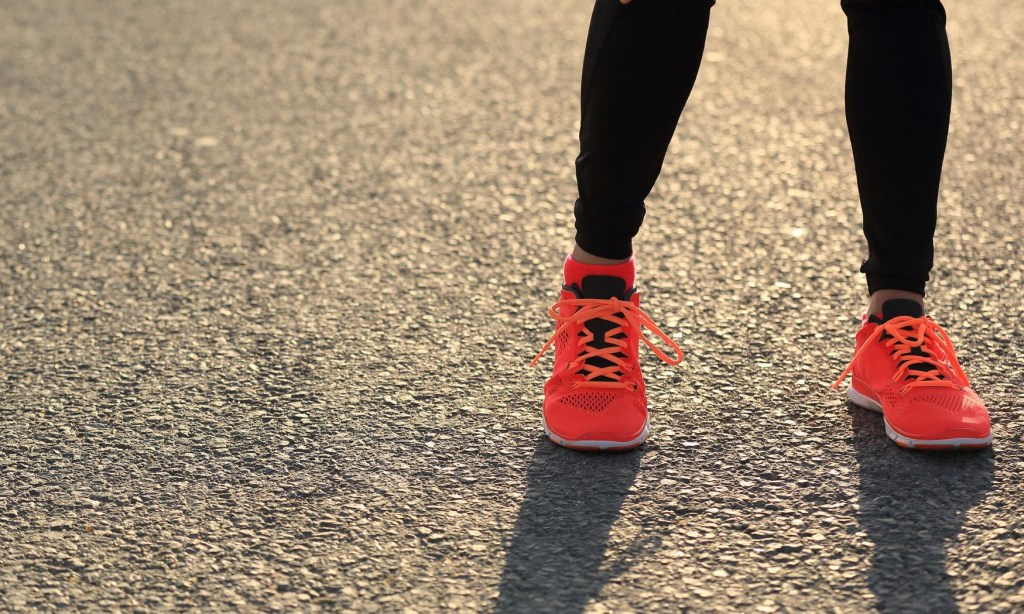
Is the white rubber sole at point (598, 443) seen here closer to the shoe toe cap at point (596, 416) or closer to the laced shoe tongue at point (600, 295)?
the shoe toe cap at point (596, 416)

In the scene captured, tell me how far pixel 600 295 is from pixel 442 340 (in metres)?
0.48

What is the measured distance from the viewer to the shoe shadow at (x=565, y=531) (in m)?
1.76

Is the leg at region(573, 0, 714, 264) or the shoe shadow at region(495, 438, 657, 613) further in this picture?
the leg at region(573, 0, 714, 264)

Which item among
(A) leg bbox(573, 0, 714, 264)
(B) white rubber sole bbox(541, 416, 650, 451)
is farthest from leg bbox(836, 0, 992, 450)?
(B) white rubber sole bbox(541, 416, 650, 451)

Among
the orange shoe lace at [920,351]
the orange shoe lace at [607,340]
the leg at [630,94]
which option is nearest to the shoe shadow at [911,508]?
the orange shoe lace at [920,351]

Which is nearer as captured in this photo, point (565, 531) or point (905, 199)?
point (565, 531)

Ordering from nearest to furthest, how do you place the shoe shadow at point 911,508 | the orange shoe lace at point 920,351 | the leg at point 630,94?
the shoe shadow at point 911,508 < the leg at point 630,94 < the orange shoe lace at point 920,351

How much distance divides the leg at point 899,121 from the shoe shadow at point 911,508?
0.28m

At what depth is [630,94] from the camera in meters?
2.07

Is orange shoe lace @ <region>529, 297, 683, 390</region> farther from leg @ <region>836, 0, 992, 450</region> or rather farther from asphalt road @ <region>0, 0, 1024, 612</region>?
leg @ <region>836, 0, 992, 450</region>


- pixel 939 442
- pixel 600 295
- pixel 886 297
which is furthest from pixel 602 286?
pixel 939 442

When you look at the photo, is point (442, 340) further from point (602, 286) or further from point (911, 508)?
point (911, 508)

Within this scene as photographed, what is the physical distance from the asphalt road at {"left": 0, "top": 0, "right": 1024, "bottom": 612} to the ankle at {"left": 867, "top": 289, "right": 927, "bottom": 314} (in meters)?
0.19

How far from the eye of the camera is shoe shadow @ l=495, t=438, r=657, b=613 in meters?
1.76
